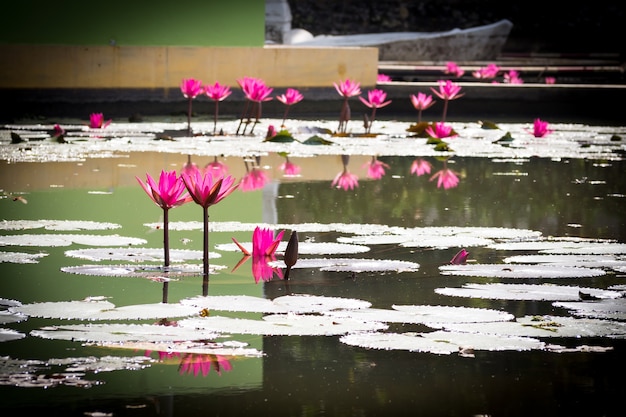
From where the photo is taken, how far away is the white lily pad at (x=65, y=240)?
2941mm

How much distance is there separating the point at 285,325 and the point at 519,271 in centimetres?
75

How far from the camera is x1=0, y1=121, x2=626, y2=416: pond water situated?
5.68 ft

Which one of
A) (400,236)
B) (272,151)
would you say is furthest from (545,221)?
(272,151)

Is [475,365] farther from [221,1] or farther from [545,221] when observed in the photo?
[221,1]

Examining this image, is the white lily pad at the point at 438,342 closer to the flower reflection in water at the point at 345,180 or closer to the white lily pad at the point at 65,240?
the white lily pad at the point at 65,240

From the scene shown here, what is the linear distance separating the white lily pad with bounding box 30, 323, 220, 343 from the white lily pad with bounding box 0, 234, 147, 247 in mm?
876

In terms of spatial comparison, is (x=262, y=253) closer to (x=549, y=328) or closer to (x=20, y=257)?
(x=20, y=257)

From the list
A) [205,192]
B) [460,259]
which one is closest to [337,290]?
[205,192]

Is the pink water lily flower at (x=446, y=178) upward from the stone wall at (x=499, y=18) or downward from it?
downward

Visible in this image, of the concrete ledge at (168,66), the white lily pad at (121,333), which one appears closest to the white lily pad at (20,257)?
the white lily pad at (121,333)

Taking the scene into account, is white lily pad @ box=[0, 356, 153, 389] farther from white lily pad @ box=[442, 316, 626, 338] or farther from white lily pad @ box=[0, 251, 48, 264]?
white lily pad @ box=[0, 251, 48, 264]

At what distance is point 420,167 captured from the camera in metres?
5.16

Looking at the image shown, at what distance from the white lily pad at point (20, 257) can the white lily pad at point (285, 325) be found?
0.73 meters

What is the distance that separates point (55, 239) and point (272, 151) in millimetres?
2910
